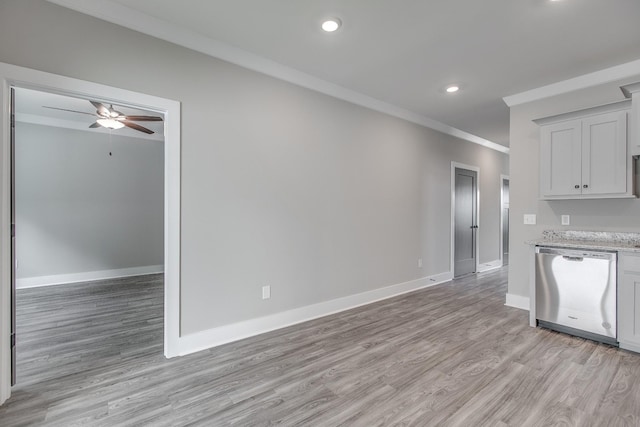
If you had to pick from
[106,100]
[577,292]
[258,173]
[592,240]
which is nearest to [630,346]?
[577,292]

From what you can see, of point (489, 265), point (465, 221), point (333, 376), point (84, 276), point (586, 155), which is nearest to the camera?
point (333, 376)

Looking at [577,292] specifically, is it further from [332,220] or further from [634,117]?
[332,220]

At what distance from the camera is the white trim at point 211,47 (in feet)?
7.17

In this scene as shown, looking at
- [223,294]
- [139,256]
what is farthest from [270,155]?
[139,256]

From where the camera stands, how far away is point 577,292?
2908mm

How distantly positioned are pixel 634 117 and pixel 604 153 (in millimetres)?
389

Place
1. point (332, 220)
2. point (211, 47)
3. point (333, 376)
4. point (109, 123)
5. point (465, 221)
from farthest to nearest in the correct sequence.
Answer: point (465, 221) → point (109, 123) → point (332, 220) → point (211, 47) → point (333, 376)

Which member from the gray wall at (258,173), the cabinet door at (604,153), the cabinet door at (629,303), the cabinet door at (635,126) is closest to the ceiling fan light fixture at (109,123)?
the gray wall at (258,173)

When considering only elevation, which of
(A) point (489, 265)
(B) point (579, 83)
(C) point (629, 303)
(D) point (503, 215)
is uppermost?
(B) point (579, 83)

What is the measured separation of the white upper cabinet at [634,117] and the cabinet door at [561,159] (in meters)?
0.40

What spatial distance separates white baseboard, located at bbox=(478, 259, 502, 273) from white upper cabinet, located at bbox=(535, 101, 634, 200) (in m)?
3.04

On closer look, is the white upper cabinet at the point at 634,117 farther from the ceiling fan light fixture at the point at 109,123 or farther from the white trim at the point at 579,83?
the ceiling fan light fixture at the point at 109,123

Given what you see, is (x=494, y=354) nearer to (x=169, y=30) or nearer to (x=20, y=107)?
(x=169, y=30)

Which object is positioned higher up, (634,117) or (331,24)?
(331,24)
